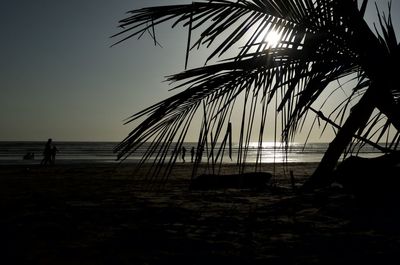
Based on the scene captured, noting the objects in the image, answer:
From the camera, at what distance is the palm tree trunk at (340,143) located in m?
1.61

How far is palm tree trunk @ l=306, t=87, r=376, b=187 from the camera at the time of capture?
1605mm

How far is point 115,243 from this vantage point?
5.06 meters

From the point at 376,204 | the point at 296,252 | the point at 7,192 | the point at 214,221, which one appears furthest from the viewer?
the point at 7,192

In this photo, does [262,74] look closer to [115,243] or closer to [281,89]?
[281,89]

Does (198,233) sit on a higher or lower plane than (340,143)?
lower

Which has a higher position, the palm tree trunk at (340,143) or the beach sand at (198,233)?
the palm tree trunk at (340,143)

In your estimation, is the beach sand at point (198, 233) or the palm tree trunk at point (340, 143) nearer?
the palm tree trunk at point (340, 143)

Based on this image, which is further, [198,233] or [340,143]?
[198,233]

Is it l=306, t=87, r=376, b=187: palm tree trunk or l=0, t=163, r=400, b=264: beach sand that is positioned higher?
l=306, t=87, r=376, b=187: palm tree trunk

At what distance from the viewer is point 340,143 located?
1619 millimetres

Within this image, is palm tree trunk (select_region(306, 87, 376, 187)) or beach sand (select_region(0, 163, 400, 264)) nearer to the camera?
palm tree trunk (select_region(306, 87, 376, 187))

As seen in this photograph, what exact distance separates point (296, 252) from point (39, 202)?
684cm

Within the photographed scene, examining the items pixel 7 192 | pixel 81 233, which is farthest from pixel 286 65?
pixel 7 192

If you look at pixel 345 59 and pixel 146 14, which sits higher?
pixel 146 14
